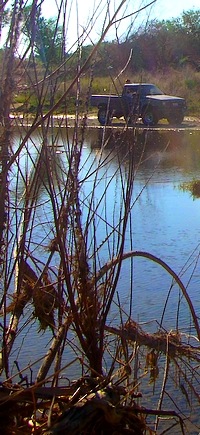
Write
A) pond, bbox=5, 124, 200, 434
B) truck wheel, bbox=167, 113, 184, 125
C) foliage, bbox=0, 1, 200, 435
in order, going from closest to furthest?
1. foliage, bbox=0, 1, 200, 435
2. pond, bbox=5, 124, 200, 434
3. truck wheel, bbox=167, 113, 184, 125

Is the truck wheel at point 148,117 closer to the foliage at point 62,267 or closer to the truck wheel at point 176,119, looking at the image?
the foliage at point 62,267

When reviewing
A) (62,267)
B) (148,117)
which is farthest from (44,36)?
(148,117)

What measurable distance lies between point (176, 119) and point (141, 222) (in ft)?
65.3

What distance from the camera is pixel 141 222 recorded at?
993 centimetres

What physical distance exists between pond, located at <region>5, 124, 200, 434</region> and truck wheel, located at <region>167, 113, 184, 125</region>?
11421mm

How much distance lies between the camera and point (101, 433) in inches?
120

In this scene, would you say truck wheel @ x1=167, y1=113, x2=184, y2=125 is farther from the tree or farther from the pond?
→ the tree

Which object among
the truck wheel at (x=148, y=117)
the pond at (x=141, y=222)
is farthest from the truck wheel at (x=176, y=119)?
the pond at (x=141, y=222)

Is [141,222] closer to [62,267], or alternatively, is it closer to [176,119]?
[62,267]

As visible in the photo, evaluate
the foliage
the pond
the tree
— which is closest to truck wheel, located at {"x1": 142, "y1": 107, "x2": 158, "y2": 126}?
the pond

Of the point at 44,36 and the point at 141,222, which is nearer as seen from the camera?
the point at 44,36

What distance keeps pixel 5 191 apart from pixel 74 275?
1.62 feet

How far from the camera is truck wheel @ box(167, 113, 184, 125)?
29.0 metres

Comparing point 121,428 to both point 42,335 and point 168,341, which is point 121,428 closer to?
point 168,341
